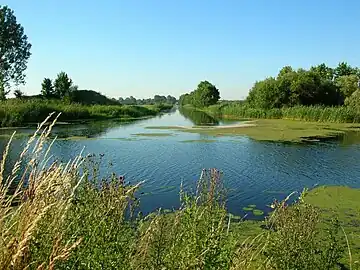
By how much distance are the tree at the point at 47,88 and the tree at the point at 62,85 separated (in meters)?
0.72

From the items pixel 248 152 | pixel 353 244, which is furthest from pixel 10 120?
pixel 353 244

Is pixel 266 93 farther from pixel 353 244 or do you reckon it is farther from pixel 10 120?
pixel 353 244

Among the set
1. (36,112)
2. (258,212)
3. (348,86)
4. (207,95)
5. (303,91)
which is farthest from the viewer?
(207,95)

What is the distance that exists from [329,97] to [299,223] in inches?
2005

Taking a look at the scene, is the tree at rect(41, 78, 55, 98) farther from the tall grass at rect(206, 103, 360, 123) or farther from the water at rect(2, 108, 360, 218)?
the water at rect(2, 108, 360, 218)

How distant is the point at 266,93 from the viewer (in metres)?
51.2

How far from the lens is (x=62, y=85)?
56031 millimetres

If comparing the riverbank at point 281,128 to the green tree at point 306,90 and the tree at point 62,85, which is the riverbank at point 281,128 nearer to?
the green tree at point 306,90

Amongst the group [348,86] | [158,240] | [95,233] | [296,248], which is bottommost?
[296,248]

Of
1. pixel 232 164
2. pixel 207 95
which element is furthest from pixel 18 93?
pixel 207 95

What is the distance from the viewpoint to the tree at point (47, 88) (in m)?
55.2

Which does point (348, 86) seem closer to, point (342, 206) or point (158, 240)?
point (342, 206)

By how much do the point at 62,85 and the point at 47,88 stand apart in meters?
2.13

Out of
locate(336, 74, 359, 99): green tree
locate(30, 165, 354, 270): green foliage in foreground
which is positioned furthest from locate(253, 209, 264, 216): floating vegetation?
locate(336, 74, 359, 99): green tree
